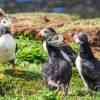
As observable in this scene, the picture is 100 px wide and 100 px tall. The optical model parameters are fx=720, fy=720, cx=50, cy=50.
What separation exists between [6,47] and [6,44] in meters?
0.05

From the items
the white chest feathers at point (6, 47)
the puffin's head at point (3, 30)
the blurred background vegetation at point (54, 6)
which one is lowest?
the blurred background vegetation at point (54, 6)

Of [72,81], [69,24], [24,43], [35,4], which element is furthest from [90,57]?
[35,4]

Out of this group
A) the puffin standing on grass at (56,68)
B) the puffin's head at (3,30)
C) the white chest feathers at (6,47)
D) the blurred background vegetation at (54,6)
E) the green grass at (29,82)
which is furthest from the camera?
the blurred background vegetation at (54,6)

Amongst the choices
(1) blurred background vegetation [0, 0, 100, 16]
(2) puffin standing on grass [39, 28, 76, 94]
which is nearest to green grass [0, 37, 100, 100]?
(2) puffin standing on grass [39, 28, 76, 94]

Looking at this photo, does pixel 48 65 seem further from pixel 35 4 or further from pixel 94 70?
pixel 35 4

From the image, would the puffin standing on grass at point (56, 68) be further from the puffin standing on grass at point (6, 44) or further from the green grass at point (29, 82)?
the puffin standing on grass at point (6, 44)

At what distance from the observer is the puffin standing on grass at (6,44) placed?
36.9 ft

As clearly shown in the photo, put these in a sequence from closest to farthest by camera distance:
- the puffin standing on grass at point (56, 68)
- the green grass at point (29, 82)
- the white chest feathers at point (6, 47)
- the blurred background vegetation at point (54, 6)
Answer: the puffin standing on grass at point (56, 68) < the green grass at point (29, 82) < the white chest feathers at point (6, 47) < the blurred background vegetation at point (54, 6)

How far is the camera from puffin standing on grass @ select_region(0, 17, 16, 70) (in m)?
11.2

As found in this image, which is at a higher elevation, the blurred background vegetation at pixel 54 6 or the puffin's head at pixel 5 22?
the puffin's head at pixel 5 22

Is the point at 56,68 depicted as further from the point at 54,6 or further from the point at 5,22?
the point at 54,6

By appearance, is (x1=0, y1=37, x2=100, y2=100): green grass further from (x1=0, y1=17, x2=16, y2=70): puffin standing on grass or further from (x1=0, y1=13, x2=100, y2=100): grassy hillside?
(x1=0, y1=17, x2=16, y2=70): puffin standing on grass

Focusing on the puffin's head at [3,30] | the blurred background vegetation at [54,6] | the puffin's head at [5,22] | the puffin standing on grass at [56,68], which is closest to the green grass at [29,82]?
the puffin standing on grass at [56,68]

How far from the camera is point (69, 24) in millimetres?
15039
